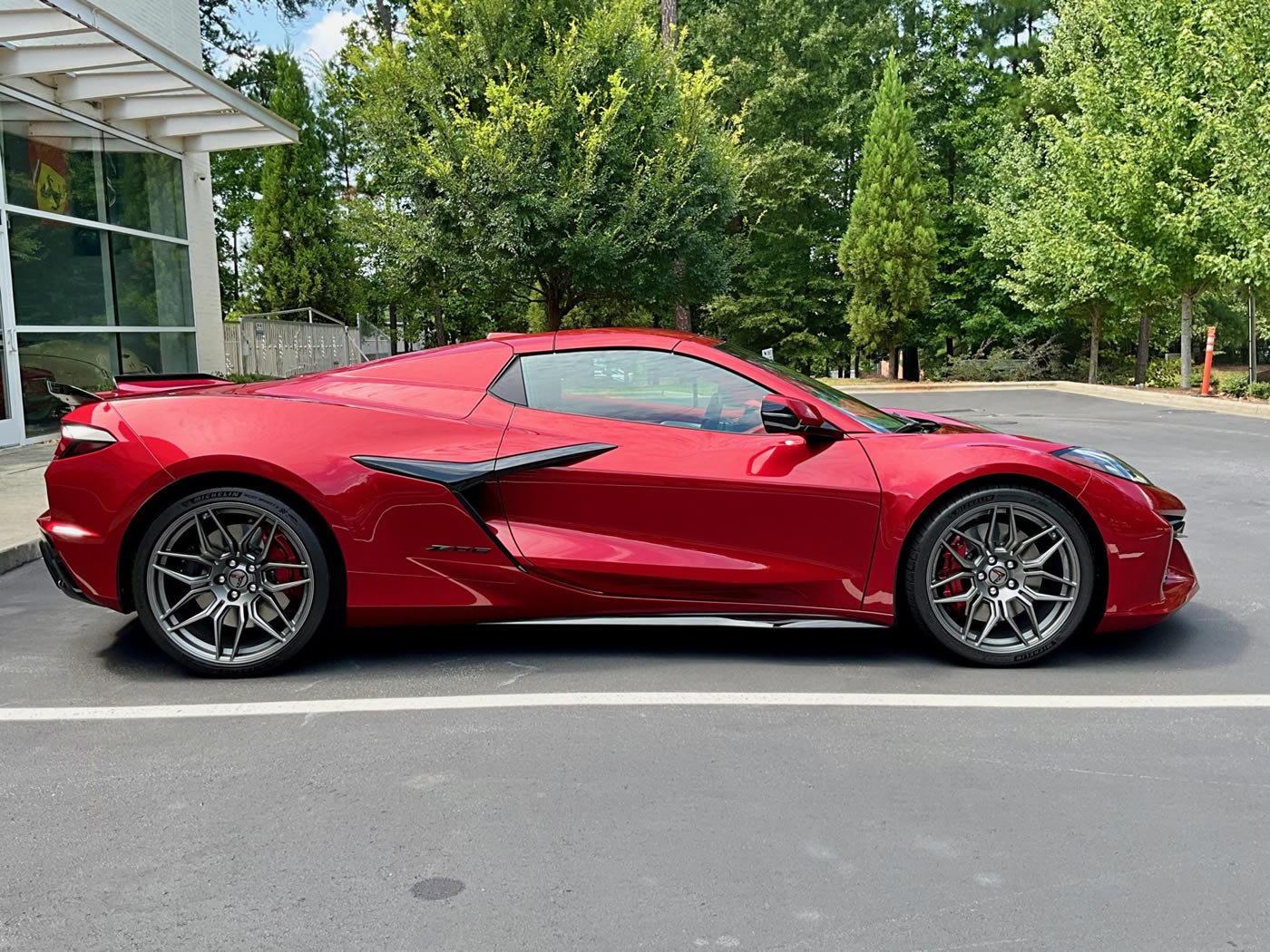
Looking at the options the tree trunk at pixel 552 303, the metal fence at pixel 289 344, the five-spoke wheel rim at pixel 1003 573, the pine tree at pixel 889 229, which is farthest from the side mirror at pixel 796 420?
the pine tree at pixel 889 229

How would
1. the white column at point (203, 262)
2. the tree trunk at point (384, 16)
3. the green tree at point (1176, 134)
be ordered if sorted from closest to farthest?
1. the white column at point (203, 262)
2. the green tree at point (1176, 134)
3. the tree trunk at point (384, 16)

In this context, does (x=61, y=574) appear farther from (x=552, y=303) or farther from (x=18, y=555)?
(x=552, y=303)

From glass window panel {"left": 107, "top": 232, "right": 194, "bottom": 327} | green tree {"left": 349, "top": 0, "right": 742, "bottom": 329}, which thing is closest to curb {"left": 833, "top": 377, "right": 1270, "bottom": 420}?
green tree {"left": 349, "top": 0, "right": 742, "bottom": 329}

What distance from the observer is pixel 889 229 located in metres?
29.9

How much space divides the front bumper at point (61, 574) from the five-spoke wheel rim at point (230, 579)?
0.33 metres

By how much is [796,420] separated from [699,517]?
21.9 inches

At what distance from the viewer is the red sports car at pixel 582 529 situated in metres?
4.28

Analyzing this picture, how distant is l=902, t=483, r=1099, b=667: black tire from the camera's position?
4273 mm

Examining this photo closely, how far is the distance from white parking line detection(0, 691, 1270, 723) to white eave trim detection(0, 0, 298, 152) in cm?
869

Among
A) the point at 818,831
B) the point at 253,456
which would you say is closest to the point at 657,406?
the point at 253,456

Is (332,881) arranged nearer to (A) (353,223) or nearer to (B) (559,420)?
(B) (559,420)

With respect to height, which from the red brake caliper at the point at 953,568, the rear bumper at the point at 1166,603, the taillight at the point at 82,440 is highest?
the taillight at the point at 82,440

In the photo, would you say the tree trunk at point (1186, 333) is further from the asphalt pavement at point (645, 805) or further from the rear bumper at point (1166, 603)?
the asphalt pavement at point (645, 805)

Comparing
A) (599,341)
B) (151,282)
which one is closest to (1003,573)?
(599,341)
